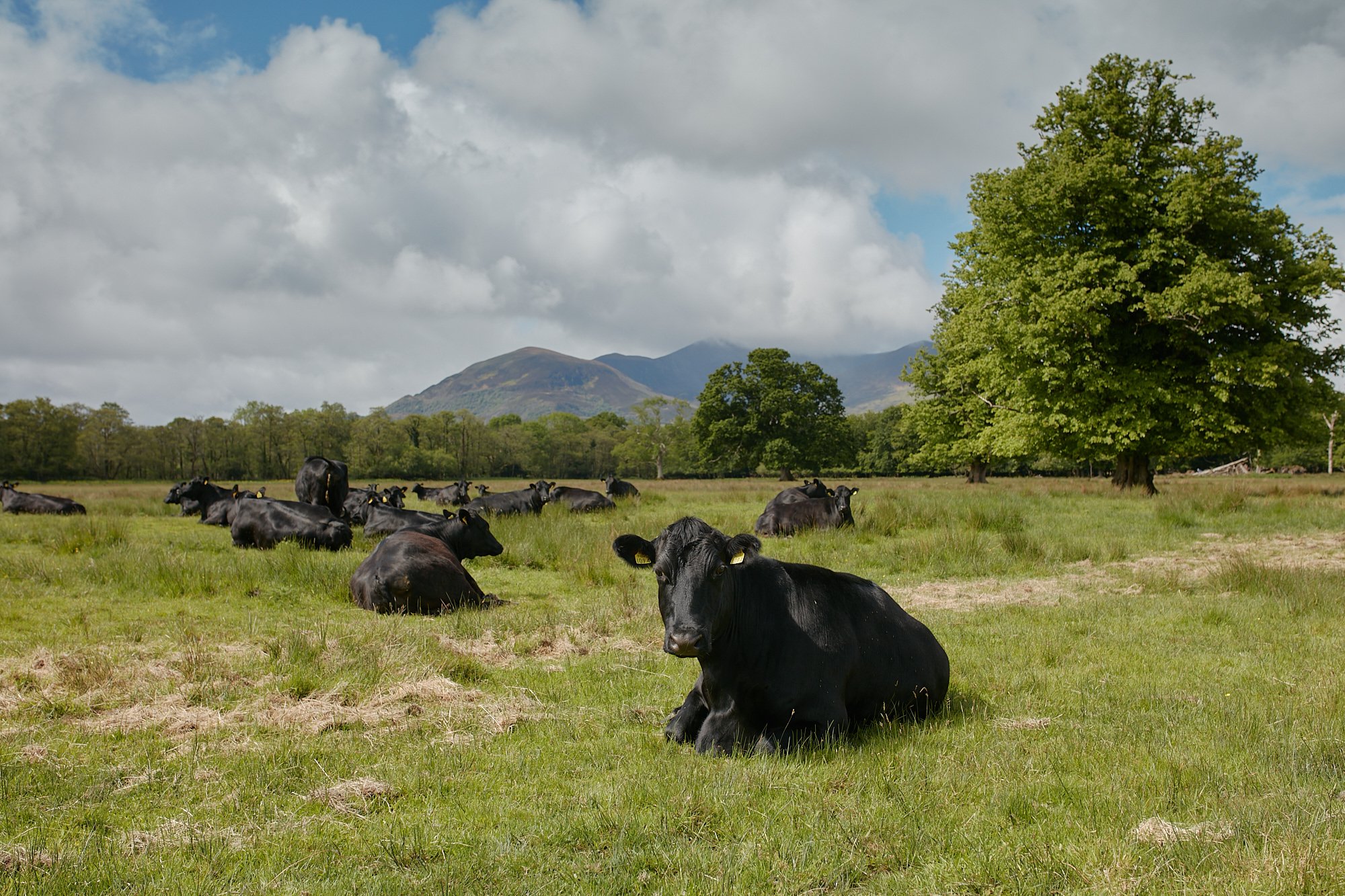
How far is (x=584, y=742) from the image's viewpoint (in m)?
5.46

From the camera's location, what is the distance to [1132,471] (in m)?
29.3

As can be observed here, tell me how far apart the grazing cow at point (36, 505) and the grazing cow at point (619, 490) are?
16.7 m

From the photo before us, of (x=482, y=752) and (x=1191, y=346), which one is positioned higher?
(x=1191, y=346)

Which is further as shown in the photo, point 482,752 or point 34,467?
point 34,467

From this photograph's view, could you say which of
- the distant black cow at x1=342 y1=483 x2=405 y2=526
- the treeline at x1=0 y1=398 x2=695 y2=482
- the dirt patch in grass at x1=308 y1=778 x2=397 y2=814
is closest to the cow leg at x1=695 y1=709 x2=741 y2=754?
the dirt patch in grass at x1=308 y1=778 x2=397 y2=814

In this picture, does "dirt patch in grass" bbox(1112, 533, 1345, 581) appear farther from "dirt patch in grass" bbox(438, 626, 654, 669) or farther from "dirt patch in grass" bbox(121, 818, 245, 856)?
"dirt patch in grass" bbox(121, 818, 245, 856)

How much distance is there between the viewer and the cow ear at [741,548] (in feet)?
17.3

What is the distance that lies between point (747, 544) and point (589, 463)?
98508mm

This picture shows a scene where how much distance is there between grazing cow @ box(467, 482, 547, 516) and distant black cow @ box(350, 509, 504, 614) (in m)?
12.5

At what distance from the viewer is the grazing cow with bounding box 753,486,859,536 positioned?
19000mm

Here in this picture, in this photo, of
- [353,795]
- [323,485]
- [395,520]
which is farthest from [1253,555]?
[323,485]

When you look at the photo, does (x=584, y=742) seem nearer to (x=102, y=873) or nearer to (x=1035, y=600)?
(x=102, y=873)

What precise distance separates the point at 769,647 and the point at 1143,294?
26050mm

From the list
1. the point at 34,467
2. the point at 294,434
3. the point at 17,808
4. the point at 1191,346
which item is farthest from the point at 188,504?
the point at 294,434
